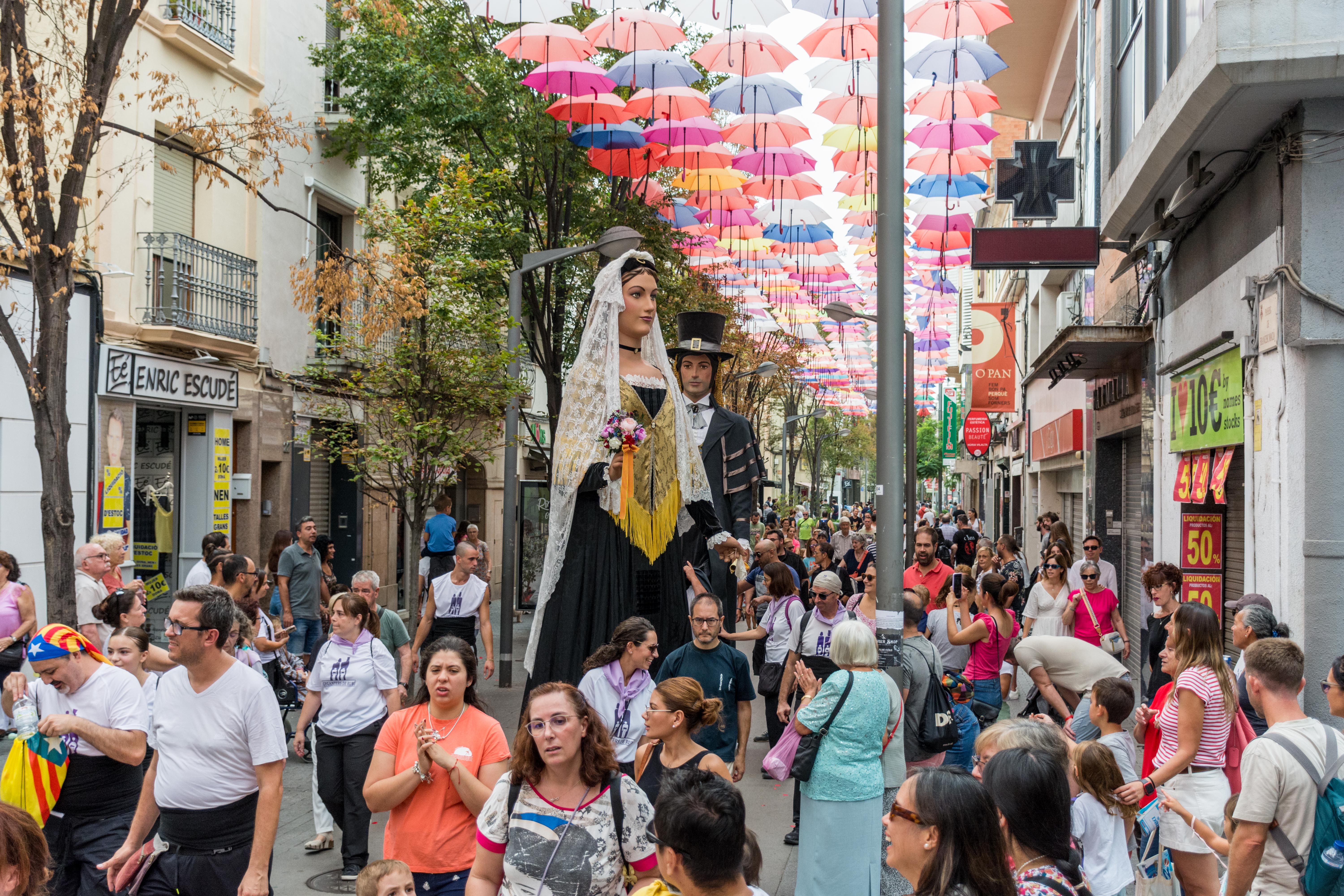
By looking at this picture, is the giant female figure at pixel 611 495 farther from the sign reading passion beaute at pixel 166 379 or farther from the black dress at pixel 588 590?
the sign reading passion beaute at pixel 166 379

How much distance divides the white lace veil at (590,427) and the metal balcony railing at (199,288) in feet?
34.4

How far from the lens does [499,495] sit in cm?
2822

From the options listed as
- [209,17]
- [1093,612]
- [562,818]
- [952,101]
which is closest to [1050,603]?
[1093,612]

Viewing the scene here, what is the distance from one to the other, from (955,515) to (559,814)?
98.8ft

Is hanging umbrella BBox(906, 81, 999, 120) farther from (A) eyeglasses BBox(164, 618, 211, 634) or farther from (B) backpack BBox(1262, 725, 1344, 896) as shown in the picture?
(A) eyeglasses BBox(164, 618, 211, 634)

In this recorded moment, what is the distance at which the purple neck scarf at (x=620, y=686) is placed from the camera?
19.0 ft

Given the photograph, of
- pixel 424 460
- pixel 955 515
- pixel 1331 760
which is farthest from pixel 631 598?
pixel 955 515

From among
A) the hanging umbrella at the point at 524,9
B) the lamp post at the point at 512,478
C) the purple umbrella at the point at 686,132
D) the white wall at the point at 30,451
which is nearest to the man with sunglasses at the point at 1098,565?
the lamp post at the point at 512,478

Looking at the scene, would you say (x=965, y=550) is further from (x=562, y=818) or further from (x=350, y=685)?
(x=562, y=818)

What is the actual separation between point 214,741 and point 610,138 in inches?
392

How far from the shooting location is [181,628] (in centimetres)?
458

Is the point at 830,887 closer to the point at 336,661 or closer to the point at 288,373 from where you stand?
the point at 336,661

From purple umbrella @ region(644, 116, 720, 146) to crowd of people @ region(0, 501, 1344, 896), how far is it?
5.62 m

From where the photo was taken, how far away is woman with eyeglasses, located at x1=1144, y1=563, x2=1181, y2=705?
8.22m
